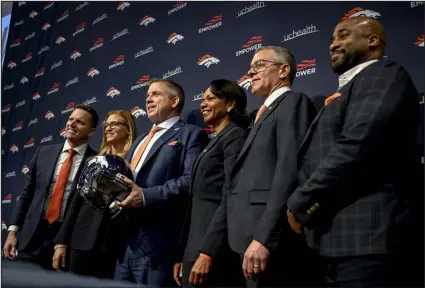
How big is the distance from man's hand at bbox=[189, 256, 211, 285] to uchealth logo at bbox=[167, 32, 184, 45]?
87.0 inches

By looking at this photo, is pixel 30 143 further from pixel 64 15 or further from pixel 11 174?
pixel 64 15

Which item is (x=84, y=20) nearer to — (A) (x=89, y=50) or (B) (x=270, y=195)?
(A) (x=89, y=50)

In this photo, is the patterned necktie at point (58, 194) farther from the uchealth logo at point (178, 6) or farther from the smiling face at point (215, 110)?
the uchealth logo at point (178, 6)

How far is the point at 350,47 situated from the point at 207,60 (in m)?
1.72

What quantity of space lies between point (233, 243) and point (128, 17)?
3147 millimetres

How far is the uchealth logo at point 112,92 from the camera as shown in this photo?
4.42m

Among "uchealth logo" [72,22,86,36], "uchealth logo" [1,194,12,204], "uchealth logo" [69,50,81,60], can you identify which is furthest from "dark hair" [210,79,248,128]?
"uchealth logo" [1,194,12,204]

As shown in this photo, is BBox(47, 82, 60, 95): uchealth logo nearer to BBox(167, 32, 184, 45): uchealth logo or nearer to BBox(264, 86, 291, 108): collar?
BBox(167, 32, 184, 45): uchealth logo

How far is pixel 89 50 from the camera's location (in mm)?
4949

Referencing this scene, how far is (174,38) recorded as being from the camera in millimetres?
3979

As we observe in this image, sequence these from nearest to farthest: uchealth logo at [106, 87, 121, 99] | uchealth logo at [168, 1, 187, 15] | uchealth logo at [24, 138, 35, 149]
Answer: uchealth logo at [168, 1, 187, 15], uchealth logo at [106, 87, 121, 99], uchealth logo at [24, 138, 35, 149]

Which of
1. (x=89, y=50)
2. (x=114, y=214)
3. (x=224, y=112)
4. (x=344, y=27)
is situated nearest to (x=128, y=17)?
(x=89, y=50)

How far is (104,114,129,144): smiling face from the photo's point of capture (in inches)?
136

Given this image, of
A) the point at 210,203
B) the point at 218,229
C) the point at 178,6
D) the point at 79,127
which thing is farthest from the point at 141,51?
the point at 218,229
